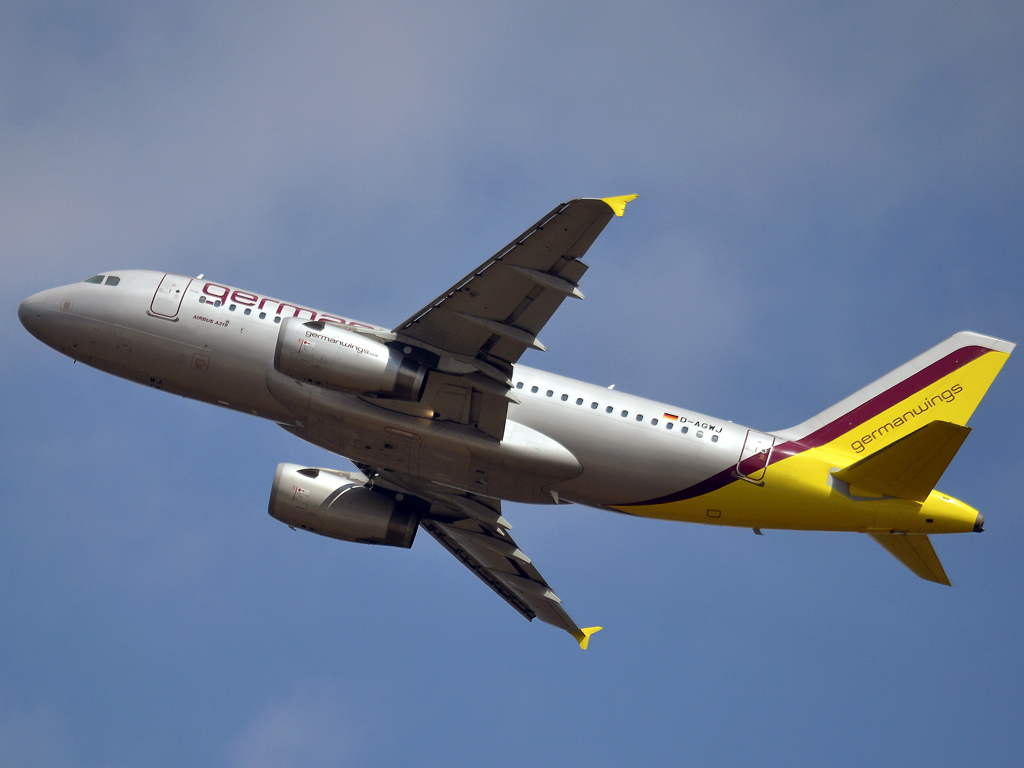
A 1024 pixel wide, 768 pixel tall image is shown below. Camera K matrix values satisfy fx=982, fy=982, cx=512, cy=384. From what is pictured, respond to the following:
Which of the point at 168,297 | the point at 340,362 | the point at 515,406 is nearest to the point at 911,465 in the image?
the point at 515,406

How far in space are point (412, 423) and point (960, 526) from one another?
17.0 m

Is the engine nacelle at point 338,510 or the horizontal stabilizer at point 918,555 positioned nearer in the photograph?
the horizontal stabilizer at point 918,555

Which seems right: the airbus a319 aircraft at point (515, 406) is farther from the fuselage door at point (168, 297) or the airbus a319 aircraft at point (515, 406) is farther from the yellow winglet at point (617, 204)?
the yellow winglet at point (617, 204)

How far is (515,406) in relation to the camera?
31.1 metres

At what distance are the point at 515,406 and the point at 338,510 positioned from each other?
878 centimetres

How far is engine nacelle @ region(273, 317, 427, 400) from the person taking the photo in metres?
28.7

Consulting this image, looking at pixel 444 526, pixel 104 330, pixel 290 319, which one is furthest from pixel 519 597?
pixel 104 330

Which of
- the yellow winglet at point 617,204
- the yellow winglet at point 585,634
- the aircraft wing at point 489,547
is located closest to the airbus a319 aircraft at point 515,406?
the yellow winglet at point 617,204

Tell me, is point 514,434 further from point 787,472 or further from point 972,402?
point 972,402

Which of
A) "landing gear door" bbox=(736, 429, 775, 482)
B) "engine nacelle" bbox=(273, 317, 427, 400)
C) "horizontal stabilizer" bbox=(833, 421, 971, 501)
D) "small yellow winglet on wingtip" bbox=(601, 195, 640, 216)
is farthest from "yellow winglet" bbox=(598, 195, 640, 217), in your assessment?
"horizontal stabilizer" bbox=(833, 421, 971, 501)

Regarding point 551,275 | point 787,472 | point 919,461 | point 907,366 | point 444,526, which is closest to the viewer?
point 551,275

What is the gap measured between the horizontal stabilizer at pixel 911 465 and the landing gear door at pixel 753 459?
217 centimetres

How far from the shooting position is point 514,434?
100 ft

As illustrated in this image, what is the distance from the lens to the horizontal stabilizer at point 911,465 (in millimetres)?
28203
